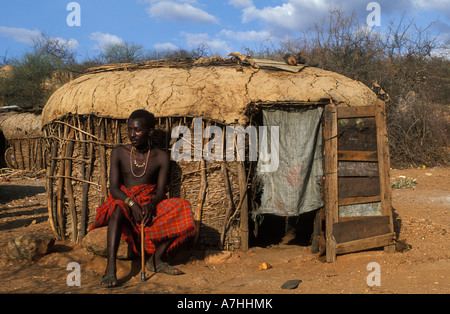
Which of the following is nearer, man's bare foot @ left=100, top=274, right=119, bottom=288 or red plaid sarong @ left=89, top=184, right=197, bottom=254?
man's bare foot @ left=100, top=274, right=119, bottom=288

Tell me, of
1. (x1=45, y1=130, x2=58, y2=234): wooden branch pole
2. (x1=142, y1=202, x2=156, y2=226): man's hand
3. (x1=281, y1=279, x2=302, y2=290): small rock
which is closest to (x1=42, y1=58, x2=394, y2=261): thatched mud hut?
(x1=45, y1=130, x2=58, y2=234): wooden branch pole

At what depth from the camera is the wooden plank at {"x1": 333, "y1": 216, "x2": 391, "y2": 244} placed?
15.4 ft

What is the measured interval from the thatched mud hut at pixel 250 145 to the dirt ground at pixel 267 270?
0.30 m

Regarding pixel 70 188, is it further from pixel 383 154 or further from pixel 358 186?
pixel 383 154

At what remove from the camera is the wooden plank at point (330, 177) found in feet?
15.3

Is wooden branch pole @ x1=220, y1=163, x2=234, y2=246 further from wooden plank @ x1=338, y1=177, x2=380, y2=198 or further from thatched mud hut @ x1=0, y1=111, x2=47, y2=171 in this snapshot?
thatched mud hut @ x1=0, y1=111, x2=47, y2=171

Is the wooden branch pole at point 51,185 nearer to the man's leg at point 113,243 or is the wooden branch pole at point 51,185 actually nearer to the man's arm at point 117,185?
the man's arm at point 117,185

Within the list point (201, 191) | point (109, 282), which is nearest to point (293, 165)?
point (201, 191)

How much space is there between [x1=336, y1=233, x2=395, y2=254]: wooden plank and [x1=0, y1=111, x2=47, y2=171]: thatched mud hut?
1110 cm

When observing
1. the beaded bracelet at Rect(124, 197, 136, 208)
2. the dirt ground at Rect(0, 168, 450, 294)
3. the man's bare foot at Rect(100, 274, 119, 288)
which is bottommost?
the dirt ground at Rect(0, 168, 450, 294)

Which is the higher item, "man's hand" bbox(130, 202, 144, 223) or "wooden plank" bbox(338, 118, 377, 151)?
"wooden plank" bbox(338, 118, 377, 151)

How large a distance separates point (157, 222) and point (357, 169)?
2.41m

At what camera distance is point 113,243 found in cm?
393
